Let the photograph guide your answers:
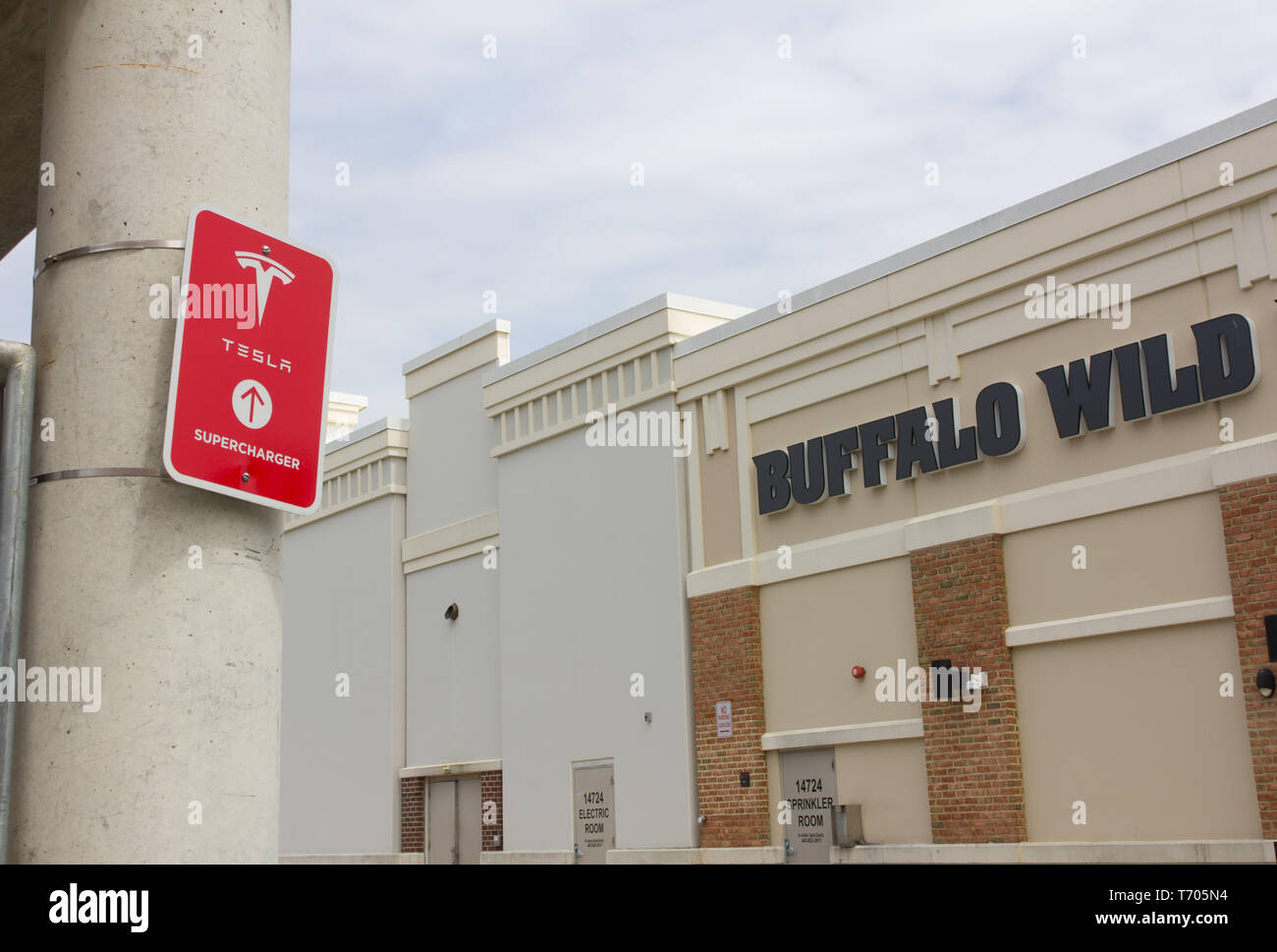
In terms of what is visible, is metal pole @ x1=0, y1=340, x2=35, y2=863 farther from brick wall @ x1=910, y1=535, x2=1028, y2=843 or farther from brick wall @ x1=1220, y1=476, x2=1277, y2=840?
brick wall @ x1=910, y1=535, x2=1028, y2=843

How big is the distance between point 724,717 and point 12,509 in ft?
54.1

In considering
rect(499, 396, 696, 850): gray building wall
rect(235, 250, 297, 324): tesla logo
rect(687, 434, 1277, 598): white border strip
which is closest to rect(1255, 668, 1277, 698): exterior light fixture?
rect(687, 434, 1277, 598): white border strip

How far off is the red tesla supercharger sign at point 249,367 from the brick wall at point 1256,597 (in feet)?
39.4

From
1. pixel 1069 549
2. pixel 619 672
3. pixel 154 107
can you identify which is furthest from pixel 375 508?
pixel 154 107

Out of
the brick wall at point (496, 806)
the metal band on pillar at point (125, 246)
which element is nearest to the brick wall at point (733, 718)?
the brick wall at point (496, 806)

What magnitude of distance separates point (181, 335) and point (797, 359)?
16040 mm

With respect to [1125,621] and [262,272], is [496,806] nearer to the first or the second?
[1125,621]

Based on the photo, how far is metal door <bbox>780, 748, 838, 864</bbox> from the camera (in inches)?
683

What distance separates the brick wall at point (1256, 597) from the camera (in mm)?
12734

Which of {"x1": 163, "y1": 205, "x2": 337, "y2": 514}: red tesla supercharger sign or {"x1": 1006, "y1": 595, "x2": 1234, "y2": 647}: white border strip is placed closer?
{"x1": 163, "y1": 205, "x2": 337, "y2": 514}: red tesla supercharger sign

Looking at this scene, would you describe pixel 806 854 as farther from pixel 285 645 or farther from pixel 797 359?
pixel 285 645

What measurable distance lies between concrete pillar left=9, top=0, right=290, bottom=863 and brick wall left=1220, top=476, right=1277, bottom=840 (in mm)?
12070

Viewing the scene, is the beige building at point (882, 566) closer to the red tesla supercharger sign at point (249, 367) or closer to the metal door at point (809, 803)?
the metal door at point (809, 803)

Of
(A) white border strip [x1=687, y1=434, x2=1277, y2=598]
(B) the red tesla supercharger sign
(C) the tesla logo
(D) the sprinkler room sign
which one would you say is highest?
(D) the sprinkler room sign
